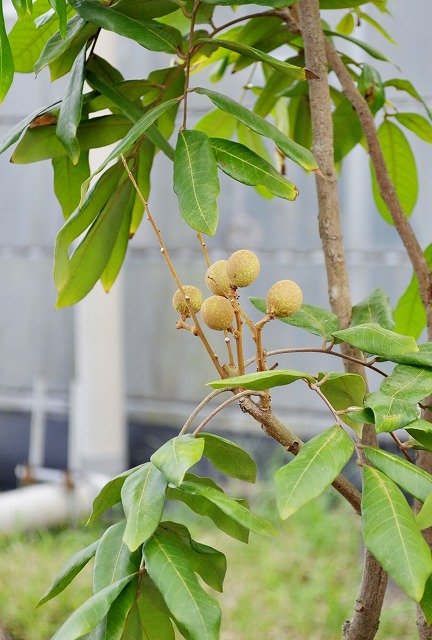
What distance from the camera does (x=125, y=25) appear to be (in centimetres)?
45

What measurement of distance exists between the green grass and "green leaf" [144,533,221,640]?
0.92 meters

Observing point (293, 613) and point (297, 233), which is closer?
point (293, 613)

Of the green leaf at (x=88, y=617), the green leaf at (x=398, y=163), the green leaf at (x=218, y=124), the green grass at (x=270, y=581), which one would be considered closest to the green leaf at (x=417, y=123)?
the green leaf at (x=398, y=163)

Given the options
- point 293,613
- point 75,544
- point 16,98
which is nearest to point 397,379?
point 293,613

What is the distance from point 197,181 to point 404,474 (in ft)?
0.53

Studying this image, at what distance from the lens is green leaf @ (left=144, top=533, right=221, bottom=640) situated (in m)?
0.34

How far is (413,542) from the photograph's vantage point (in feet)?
1.05

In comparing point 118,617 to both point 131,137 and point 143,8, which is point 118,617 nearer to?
point 131,137

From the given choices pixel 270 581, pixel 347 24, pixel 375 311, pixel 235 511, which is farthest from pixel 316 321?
pixel 270 581

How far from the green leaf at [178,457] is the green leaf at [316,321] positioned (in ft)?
0.41

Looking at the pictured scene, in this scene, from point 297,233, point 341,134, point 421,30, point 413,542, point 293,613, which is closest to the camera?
point 413,542

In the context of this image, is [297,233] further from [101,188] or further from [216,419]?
[101,188]

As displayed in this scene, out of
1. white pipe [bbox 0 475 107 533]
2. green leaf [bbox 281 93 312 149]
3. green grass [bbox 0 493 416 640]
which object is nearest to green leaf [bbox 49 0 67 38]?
green leaf [bbox 281 93 312 149]

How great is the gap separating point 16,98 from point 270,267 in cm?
82
